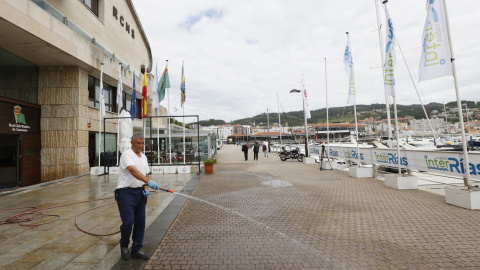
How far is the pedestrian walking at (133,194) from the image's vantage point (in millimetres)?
3211

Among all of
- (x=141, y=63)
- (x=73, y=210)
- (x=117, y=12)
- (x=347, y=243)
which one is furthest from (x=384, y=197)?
(x=141, y=63)

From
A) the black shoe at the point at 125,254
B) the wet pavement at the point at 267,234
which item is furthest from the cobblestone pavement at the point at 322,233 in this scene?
the black shoe at the point at 125,254

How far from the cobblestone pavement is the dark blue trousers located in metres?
0.43

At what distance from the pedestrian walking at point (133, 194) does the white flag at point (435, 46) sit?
7.65 metres

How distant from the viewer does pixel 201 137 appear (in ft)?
68.4

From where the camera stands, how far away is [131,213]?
10.6 ft

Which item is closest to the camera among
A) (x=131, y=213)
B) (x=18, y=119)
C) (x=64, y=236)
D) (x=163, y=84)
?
(x=131, y=213)

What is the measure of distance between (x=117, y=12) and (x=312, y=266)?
23832 mm

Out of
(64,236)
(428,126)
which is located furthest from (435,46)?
(428,126)

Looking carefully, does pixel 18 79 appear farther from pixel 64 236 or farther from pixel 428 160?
pixel 428 160

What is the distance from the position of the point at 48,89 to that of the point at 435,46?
1748cm

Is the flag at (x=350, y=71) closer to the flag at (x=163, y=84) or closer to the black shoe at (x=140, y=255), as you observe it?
the flag at (x=163, y=84)

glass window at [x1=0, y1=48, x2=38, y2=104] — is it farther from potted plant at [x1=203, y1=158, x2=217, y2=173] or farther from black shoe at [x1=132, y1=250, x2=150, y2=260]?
black shoe at [x1=132, y1=250, x2=150, y2=260]

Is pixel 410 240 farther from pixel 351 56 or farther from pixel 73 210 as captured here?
pixel 351 56
